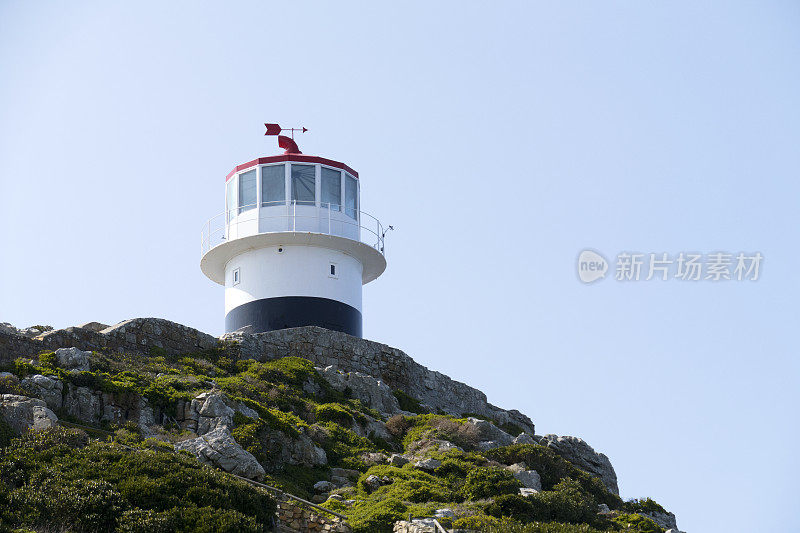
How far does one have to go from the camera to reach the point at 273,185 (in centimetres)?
2941

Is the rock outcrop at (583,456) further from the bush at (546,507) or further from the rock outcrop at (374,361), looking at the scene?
the bush at (546,507)

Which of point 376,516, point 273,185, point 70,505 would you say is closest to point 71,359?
point 70,505

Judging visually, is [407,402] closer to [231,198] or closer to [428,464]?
[428,464]

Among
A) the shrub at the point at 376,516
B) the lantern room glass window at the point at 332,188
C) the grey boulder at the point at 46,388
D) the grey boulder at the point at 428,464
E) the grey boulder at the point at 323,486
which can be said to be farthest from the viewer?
the lantern room glass window at the point at 332,188

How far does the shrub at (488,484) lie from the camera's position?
17859mm

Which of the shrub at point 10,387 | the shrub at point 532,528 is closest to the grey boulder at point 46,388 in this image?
the shrub at point 10,387

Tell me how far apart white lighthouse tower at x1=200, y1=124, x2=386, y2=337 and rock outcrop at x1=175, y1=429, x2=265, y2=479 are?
1022cm

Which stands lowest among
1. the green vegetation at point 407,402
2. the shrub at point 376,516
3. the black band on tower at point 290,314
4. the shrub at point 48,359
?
the shrub at point 376,516

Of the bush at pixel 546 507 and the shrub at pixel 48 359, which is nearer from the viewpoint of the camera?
the bush at pixel 546 507

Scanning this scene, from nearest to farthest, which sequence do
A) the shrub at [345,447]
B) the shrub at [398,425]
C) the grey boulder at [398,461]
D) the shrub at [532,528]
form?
the shrub at [532,528], the grey boulder at [398,461], the shrub at [345,447], the shrub at [398,425]

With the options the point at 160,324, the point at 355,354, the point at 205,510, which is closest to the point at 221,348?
the point at 160,324

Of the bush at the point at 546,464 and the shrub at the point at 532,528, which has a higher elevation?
the bush at the point at 546,464

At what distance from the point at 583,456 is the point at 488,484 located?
6.58 metres

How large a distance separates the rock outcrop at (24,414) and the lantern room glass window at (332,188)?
13492 millimetres
